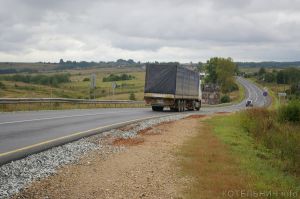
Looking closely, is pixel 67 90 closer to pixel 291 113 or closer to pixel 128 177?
pixel 291 113

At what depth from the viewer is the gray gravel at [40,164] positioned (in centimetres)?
824

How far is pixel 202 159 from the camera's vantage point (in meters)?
11.8

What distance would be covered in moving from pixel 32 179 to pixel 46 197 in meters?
1.28

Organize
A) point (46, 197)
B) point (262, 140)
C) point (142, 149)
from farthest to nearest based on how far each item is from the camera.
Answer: point (262, 140) → point (142, 149) → point (46, 197)

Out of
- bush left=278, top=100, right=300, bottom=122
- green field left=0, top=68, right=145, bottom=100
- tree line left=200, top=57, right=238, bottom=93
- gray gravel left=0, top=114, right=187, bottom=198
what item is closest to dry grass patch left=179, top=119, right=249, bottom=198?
gray gravel left=0, top=114, right=187, bottom=198

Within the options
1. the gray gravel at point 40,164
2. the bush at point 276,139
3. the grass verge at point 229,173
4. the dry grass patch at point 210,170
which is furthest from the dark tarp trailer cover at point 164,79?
the gray gravel at point 40,164

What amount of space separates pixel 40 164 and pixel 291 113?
26.8 meters

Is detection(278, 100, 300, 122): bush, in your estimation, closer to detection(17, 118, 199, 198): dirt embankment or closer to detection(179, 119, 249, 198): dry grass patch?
detection(179, 119, 249, 198): dry grass patch

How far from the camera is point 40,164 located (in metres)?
10.2

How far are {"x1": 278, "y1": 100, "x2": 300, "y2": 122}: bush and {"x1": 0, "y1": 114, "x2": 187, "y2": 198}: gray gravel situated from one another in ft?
72.7

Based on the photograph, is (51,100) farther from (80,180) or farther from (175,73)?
(80,180)

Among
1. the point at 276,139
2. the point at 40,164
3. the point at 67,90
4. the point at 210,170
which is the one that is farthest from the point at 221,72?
the point at 40,164

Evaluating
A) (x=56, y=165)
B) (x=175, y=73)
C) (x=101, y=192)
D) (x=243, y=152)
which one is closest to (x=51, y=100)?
(x=175, y=73)

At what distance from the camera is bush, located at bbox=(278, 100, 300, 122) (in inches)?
1321
